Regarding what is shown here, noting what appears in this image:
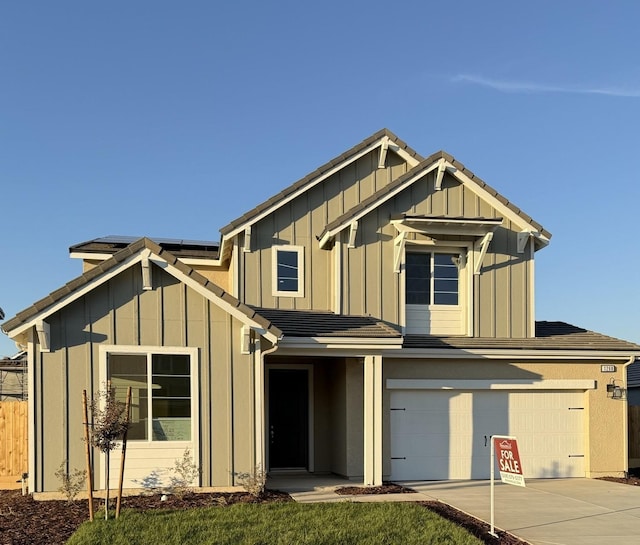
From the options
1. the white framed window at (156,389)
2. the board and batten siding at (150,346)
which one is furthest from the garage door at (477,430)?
the white framed window at (156,389)

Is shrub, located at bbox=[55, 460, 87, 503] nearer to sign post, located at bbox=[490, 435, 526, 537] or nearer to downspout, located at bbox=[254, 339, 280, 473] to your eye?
downspout, located at bbox=[254, 339, 280, 473]

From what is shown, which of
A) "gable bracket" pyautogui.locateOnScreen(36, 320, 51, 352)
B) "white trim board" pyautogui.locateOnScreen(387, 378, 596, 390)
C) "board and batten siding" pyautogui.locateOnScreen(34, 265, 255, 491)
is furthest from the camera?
"white trim board" pyautogui.locateOnScreen(387, 378, 596, 390)

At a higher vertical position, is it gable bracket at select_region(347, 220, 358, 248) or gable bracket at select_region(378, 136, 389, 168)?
gable bracket at select_region(378, 136, 389, 168)

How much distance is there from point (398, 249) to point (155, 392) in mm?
5844

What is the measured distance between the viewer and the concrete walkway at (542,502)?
952cm

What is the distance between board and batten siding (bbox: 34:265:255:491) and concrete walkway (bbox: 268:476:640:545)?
1604 millimetres

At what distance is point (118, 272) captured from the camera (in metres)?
11.3

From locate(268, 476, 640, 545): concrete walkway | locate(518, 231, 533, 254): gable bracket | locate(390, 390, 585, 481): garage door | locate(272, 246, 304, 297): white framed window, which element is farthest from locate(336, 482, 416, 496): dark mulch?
locate(518, 231, 533, 254): gable bracket

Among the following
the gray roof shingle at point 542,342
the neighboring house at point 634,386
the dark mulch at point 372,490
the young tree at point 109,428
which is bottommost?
the neighboring house at point 634,386

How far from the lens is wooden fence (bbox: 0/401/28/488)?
13359 mm

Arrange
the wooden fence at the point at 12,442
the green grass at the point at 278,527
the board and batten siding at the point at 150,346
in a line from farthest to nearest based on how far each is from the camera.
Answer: the wooden fence at the point at 12,442
the board and batten siding at the point at 150,346
the green grass at the point at 278,527

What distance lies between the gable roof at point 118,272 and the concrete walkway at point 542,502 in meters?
3.14

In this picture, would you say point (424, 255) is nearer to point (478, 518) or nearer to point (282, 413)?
point (282, 413)

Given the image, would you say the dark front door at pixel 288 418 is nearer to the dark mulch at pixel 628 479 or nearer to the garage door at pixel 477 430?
the garage door at pixel 477 430
